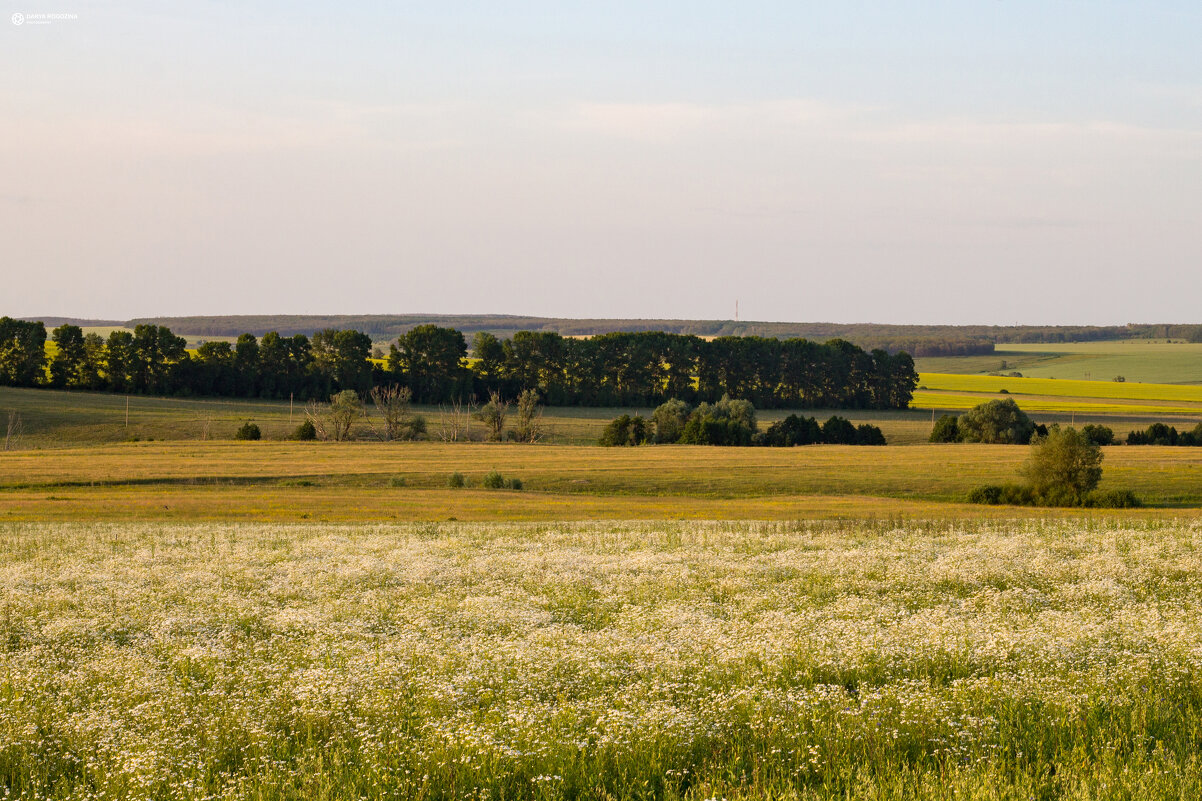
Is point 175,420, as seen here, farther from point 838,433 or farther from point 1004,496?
point 1004,496

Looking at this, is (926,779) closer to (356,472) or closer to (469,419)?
(356,472)

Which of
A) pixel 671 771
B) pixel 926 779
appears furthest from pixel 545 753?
pixel 926 779

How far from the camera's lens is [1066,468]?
46656 millimetres

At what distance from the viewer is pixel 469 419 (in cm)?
9875

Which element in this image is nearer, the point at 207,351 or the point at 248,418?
the point at 248,418

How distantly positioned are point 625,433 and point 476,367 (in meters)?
49.6

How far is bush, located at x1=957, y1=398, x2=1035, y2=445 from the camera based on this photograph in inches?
3440

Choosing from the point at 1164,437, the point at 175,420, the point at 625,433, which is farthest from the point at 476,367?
the point at 1164,437

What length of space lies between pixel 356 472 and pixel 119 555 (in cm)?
3689

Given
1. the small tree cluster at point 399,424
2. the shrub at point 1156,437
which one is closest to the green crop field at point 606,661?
the small tree cluster at point 399,424

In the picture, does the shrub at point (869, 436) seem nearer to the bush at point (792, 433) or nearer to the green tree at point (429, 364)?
the bush at point (792, 433)

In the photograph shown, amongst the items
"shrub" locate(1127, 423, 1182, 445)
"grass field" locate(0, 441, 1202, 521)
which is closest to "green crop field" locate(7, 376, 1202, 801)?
"grass field" locate(0, 441, 1202, 521)

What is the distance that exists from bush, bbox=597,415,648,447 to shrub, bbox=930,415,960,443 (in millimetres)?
28296

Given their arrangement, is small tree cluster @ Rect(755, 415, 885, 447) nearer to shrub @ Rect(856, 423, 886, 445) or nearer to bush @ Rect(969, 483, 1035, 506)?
shrub @ Rect(856, 423, 886, 445)
